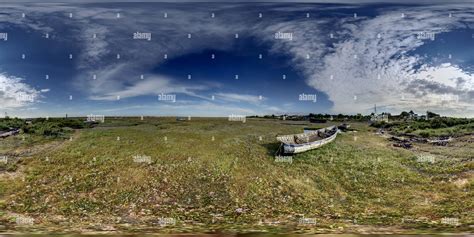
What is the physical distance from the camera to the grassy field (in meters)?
7.51

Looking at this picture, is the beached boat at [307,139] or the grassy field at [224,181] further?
the beached boat at [307,139]

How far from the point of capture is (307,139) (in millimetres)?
8164

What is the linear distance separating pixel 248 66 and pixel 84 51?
2389 millimetres

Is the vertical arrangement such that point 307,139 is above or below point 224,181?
above

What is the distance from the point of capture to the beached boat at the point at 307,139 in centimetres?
802

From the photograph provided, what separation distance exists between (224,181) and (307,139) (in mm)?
1382

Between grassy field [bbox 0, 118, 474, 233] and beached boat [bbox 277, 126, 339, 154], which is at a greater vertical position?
beached boat [bbox 277, 126, 339, 154]

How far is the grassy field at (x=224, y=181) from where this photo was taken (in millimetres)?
7508

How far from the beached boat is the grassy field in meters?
0.10

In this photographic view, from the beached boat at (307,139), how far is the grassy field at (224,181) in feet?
0.32

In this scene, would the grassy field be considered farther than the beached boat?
No

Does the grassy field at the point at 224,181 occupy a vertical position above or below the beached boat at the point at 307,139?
below

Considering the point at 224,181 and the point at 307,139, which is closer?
the point at 224,181

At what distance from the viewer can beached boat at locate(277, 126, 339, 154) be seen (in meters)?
8.02
